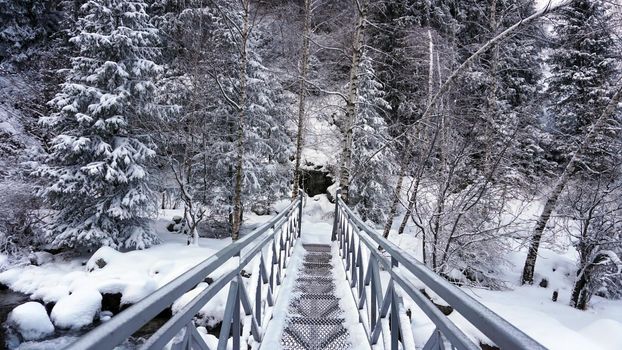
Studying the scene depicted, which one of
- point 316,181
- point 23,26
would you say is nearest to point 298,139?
point 316,181

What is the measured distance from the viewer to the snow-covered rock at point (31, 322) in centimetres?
803

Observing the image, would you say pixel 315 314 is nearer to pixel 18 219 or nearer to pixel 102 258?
pixel 102 258

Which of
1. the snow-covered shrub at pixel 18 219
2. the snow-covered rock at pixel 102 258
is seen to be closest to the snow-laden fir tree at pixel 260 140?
the snow-covered rock at pixel 102 258

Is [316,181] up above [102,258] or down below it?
above

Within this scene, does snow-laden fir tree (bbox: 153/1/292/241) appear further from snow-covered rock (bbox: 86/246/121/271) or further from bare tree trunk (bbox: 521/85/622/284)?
bare tree trunk (bbox: 521/85/622/284)

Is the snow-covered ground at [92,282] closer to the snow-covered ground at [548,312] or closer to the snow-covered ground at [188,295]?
the snow-covered ground at [188,295]

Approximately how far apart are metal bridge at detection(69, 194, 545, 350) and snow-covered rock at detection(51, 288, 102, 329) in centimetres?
545

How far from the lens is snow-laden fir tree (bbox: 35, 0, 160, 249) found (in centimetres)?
1149

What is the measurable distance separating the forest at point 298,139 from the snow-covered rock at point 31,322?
330 centimetres

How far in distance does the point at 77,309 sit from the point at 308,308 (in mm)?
7108

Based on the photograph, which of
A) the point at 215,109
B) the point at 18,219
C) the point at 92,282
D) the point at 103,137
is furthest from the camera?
the point at 215,109

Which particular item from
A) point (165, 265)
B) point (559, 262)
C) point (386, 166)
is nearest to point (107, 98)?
point (165, 265)

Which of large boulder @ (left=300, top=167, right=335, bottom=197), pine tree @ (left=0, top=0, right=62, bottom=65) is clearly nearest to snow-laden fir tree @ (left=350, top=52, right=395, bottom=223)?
large boulder @ (left=300, top=167, right=335, bottom=197)

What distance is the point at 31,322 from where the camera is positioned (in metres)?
8.14
